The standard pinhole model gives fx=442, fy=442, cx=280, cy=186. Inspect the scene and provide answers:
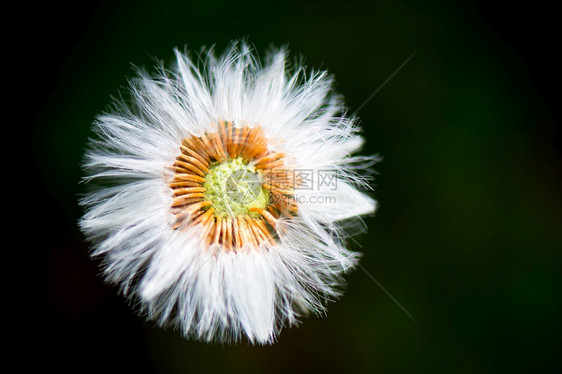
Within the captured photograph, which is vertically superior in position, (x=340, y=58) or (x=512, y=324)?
(x=340, y=58)

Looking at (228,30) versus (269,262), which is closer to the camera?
(269,262)

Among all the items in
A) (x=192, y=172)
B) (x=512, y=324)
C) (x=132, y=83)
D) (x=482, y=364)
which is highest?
(x=132, y=83)

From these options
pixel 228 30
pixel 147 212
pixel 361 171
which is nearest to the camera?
pixel 147 212

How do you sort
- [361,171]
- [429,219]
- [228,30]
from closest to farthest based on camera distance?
[361,171] → [228,30] → [429,219]

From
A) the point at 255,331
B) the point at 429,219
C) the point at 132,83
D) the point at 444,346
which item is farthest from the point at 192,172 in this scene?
the point at 444,346

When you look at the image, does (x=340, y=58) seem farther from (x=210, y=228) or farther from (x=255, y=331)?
(x=255, y=331)

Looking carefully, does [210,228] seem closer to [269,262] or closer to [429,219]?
[269,262]
